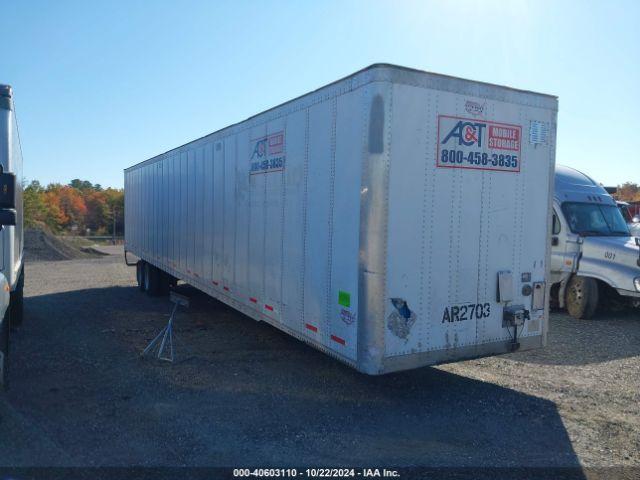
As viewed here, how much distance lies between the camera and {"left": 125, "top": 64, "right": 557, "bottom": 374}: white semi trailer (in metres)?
5.11

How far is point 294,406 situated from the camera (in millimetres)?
5809

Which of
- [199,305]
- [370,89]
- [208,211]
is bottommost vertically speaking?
[199,305]

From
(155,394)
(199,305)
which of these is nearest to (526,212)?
(155,394)

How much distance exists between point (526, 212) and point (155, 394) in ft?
14.7

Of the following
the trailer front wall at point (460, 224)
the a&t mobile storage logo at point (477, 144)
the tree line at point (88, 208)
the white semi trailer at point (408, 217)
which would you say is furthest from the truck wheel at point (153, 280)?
the tree line at point (88, 208)

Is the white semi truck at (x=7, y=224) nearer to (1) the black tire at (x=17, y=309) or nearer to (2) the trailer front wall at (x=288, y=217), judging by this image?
(1) the black tire at (x=17, y=309)

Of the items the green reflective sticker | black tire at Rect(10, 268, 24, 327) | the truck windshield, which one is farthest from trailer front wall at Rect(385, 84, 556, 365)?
black tire at Rect(10, 268, 24, 327)

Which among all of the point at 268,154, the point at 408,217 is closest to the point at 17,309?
the point at 268,154

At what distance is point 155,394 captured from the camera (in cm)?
612

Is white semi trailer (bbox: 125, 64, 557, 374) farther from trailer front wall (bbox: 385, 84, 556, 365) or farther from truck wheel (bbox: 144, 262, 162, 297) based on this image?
truck wheel (bbox: 144, 262, 162, 297)

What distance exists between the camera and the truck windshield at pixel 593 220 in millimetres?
11008

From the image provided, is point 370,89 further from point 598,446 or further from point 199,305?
point 199,305

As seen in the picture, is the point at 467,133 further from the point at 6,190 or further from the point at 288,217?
the point at 6,190

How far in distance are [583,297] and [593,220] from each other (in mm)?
1609
